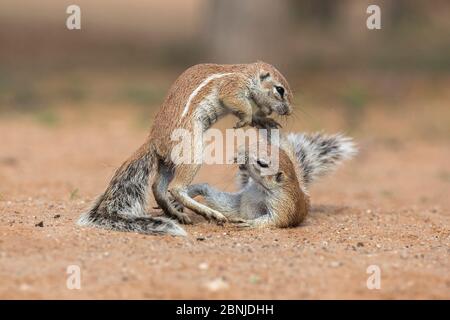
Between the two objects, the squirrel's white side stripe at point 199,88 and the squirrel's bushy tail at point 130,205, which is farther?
the squirrel's white side stripe at point 199,88

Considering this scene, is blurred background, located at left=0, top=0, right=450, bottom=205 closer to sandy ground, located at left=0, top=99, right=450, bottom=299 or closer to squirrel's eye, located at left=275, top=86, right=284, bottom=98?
sandy ground, located at left=0, top=99, right=450, bottom=299

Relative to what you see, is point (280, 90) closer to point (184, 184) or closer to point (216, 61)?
point (184, 184)

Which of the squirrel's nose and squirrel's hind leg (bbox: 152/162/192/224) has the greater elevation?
the squirrel's nose

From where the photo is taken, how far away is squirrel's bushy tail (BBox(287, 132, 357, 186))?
7.21 metres

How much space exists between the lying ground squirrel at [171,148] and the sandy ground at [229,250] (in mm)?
186

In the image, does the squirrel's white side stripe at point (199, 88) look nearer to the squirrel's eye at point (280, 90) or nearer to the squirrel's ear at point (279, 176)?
the squirrel's eye at point (280, 90)

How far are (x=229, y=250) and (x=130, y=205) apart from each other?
3.41 ft

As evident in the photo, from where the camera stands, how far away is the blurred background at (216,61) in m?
12.4

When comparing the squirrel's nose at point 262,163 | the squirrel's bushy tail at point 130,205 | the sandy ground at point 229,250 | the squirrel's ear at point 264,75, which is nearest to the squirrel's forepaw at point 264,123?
the squirrel's ear at point 264,75

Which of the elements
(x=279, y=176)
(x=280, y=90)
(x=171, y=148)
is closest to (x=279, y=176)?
(x=279, y=176)

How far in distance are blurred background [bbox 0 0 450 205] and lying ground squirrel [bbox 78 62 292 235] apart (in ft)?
6.77

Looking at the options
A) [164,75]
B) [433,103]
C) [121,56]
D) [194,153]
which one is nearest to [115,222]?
[194,153]

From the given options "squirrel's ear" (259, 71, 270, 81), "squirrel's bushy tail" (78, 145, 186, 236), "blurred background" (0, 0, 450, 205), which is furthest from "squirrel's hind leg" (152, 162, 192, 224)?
"blurred background" (0, 0, 450, 205)

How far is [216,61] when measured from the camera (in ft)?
52.2
